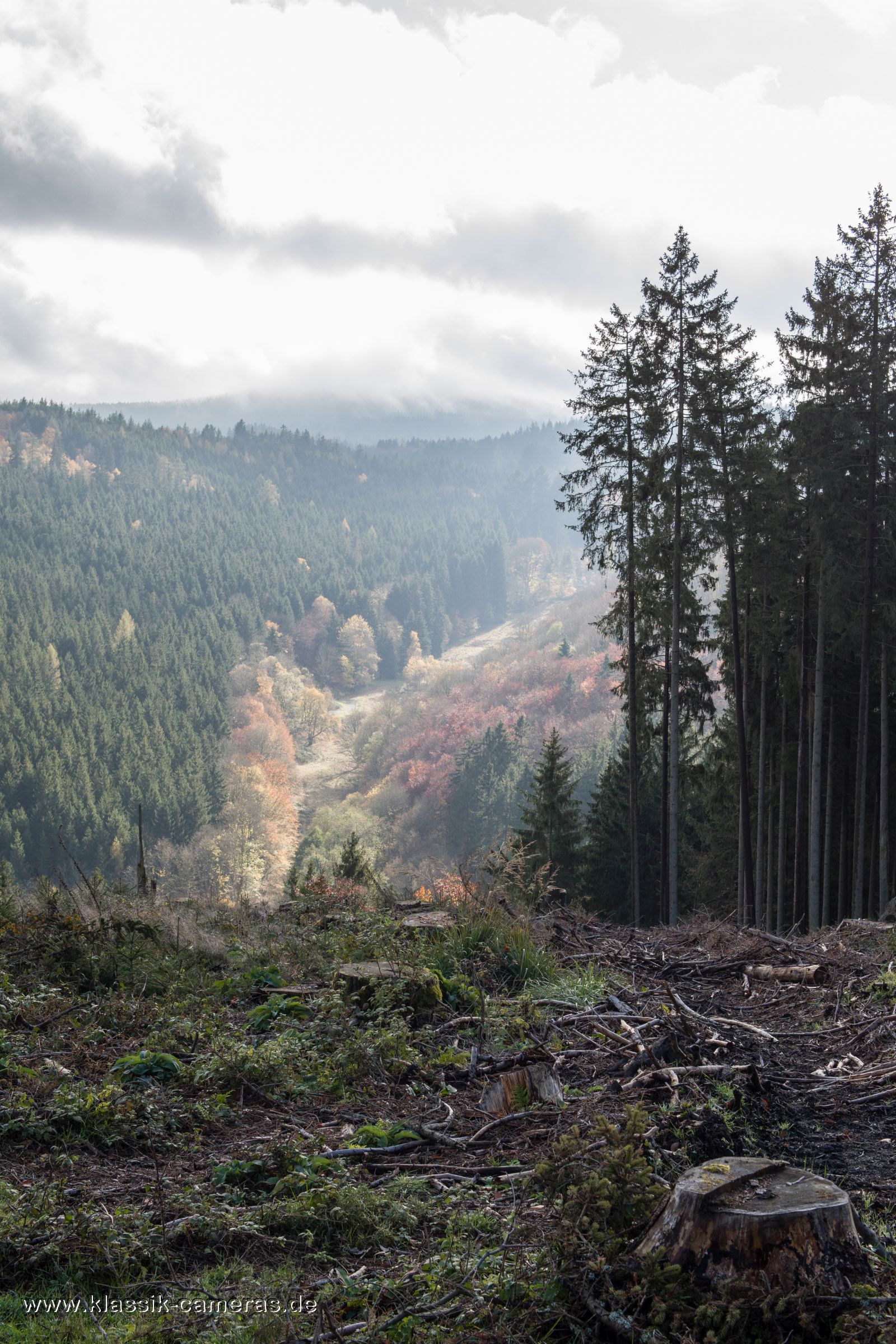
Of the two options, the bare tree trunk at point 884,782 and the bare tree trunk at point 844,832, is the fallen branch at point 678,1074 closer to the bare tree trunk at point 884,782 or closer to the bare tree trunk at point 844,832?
the bare tree trunk at point 884,782

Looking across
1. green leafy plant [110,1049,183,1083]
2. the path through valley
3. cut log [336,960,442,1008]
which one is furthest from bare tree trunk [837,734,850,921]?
the path through valley

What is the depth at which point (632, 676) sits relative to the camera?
66.6 feet

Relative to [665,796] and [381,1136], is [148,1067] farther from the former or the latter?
[665,796]

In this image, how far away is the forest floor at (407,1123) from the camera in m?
2.63

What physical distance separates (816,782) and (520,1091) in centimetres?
1502

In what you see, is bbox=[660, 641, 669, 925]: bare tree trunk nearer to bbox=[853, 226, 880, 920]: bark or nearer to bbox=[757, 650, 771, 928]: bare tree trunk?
bbox=[757, 650, 771, 928]: bare tree trunk

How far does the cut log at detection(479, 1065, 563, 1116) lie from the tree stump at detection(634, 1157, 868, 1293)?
194cm

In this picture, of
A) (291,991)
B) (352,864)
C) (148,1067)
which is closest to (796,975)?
(291,991)

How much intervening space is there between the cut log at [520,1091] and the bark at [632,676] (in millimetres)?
14885

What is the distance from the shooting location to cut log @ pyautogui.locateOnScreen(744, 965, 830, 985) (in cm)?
768

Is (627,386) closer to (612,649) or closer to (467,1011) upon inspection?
(467,1011)

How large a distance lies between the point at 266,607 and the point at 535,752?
94.0 metres

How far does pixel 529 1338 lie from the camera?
2.43 m

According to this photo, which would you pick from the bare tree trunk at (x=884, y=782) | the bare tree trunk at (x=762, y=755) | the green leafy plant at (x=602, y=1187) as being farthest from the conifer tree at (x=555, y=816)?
the green leafy plant at (x=602, y=1187)
